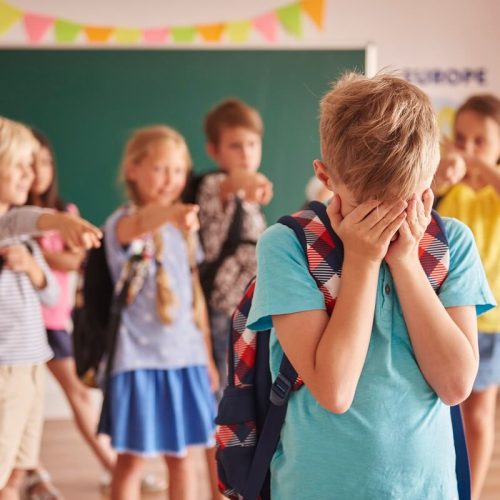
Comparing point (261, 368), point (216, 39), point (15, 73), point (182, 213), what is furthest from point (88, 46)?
point (261, 368)

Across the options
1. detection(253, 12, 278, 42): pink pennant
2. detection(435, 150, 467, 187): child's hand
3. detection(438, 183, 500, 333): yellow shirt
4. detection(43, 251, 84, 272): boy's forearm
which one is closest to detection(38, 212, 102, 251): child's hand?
detection(435, 150, 467, 187): child's hand

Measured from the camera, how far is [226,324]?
2.54 meters

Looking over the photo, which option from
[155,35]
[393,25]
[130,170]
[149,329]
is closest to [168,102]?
[155,35]

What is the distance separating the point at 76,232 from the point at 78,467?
198cm

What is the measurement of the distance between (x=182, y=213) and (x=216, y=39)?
2533mm

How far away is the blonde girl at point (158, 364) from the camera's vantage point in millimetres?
2236

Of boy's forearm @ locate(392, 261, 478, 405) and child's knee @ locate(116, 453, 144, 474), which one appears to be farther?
child's knee @ locate(116, 453, 144, 474)

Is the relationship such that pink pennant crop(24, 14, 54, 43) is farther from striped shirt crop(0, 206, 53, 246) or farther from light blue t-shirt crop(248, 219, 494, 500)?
light blue t-shirt crop(248, 219, 494, 500)

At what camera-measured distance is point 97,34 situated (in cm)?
411

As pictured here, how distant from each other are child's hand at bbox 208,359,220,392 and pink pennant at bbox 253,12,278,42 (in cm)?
228

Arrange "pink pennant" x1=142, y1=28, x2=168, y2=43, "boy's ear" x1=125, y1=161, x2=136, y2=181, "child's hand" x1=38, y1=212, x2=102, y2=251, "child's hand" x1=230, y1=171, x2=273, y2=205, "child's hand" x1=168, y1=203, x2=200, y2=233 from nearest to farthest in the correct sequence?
1. "child's hand" x1=38, y1=212, x2=102, y2=251
2. "child's hand" x1=168, y1=203, x2=200, y2=233
3. "child's hand" x1=230, y1=171, x2=273, y2=205
4. "boy's ear" x1=125, y1=161, x2=136, y2=181
5. "pink pennant" x1=142, y1=28, x2=168, y2=43

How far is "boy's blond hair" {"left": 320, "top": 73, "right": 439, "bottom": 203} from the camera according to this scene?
1.07m

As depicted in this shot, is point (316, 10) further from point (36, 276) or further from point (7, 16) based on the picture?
point (36, 276)

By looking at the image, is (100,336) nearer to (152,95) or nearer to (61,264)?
(61,264)
